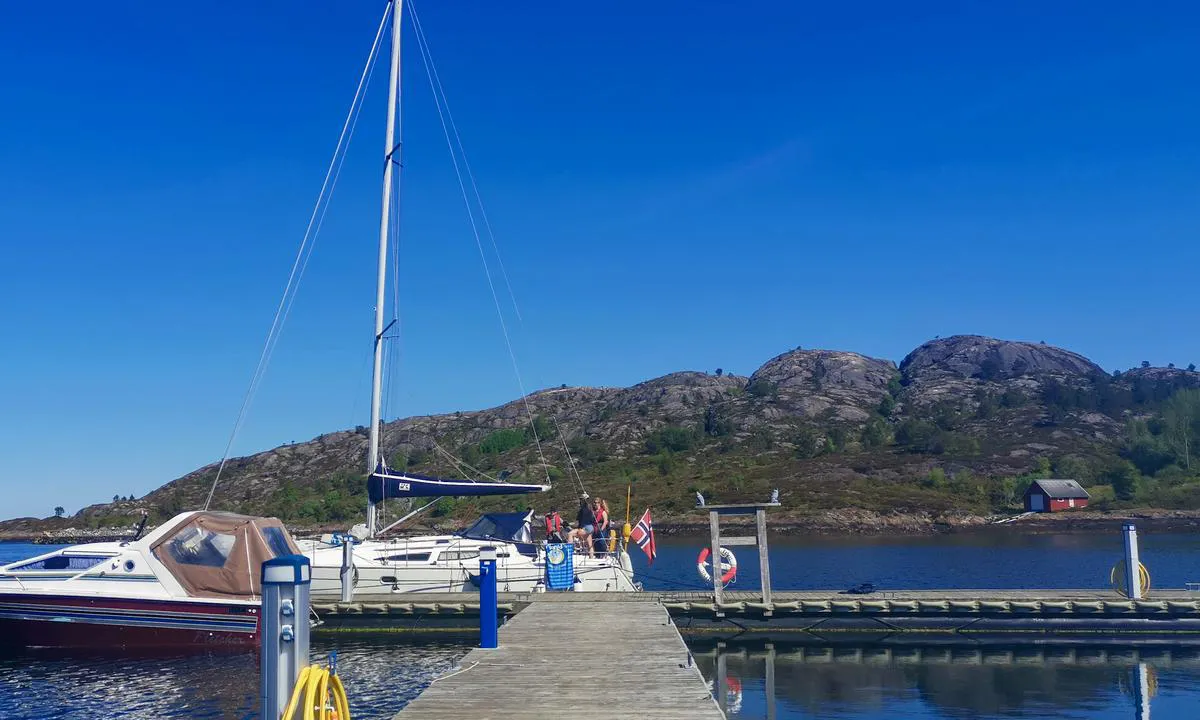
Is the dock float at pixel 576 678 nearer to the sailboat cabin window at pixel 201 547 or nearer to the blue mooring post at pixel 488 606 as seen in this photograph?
the blue mooring post at pixel 488 606

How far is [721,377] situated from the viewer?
188125 millimetres

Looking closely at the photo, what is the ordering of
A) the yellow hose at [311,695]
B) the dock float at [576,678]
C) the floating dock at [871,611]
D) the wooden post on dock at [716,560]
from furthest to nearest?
1. the wooden post on dock at [716,560]
2. the floating dock at [871,611]
3. the dock float at [576,678]
4. the yellow hose at [311,695]

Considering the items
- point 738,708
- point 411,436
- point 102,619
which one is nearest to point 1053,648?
point 738,708

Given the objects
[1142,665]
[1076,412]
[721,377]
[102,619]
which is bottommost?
Answer: [1142,665]

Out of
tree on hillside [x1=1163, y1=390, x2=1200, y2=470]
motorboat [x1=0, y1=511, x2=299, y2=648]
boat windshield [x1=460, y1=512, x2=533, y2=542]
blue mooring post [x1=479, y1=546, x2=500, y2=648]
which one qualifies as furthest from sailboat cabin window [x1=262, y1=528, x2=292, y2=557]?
tree on hillside [x1=1163, y1=390, x2=1200, y2=470]

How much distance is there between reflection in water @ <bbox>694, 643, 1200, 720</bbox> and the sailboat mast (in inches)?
451

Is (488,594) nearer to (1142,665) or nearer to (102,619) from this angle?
(102,619)

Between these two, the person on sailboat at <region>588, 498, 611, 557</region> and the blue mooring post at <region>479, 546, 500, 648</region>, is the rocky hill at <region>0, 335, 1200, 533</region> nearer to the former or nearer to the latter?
the person on sailboat at <region>588, 498, 611, 557</region>

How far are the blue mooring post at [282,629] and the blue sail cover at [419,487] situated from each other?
744 inches

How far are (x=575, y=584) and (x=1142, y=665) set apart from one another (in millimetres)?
13333

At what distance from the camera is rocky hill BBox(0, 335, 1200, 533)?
85688 mm

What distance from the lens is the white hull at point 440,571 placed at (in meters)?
25.2

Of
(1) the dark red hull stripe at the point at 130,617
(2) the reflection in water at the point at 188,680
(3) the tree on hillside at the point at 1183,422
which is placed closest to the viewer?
(2) the reflection in water at the point at 188,680

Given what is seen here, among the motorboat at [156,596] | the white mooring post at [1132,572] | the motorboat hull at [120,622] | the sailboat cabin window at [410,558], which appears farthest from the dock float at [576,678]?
the white mooring post at [1132,572]
